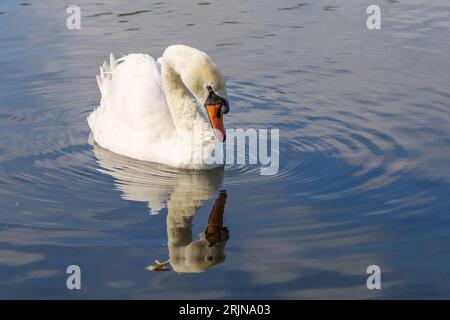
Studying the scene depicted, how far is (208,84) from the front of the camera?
9.79 metres

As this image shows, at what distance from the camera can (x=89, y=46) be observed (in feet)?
53.2

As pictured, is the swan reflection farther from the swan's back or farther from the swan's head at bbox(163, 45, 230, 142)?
the swan's head at bbox(163, 45, 230, 142)

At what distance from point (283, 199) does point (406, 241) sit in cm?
155

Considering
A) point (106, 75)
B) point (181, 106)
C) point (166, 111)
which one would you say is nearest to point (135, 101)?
point (166, 111)

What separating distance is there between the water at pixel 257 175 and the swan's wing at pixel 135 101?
1.44 feet

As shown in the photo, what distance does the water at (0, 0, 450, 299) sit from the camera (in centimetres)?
786

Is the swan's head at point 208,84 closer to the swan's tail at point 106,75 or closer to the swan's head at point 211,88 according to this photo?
the swan's head at point 211,88

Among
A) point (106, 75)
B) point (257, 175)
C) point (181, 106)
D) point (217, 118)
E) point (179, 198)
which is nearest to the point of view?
point (179, 198)

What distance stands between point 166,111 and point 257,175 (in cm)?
185

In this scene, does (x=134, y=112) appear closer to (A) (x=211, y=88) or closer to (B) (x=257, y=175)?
(A) (x=211, y=88)

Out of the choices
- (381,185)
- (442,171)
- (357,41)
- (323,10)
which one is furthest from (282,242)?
(323,10)

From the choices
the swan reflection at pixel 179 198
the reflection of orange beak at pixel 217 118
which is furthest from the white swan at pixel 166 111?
the swan reflection at pixel 179 198

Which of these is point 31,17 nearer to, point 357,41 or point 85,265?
point 357,41
